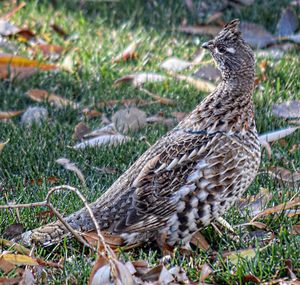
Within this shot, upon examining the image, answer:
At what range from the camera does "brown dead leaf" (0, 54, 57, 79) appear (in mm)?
7926

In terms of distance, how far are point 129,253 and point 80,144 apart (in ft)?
5.96

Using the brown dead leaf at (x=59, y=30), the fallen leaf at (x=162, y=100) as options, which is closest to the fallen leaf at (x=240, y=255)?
the fallen leaf at (x=162, y=100)

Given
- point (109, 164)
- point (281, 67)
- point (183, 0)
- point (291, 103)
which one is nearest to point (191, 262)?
point (109, 164)

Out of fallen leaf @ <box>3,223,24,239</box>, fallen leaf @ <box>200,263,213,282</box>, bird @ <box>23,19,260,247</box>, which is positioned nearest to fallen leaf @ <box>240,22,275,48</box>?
bird @ <box>23,19,260,247</box>

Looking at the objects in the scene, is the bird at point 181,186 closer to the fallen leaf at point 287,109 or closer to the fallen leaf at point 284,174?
the fallen leaf at point 284,174

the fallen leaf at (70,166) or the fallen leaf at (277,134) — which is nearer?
the fallen leaf at (70,166)

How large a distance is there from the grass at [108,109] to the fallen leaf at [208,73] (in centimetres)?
24

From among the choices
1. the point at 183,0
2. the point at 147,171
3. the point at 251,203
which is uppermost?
the point at 147,171

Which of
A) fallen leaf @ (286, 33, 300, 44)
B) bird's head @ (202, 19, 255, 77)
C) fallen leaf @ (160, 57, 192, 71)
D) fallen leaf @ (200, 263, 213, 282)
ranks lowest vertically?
fallen leaf @ (160, 57, 192, 71)

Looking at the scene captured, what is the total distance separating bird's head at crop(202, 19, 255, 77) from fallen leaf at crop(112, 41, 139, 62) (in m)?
3.04

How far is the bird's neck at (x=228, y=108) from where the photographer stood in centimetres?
521

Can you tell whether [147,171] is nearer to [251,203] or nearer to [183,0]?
[251,203]

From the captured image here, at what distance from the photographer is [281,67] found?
8008mm

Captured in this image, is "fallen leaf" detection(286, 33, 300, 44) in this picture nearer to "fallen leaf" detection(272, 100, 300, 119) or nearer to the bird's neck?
"fallen leaf" detection(272, 100, 300, 119)
